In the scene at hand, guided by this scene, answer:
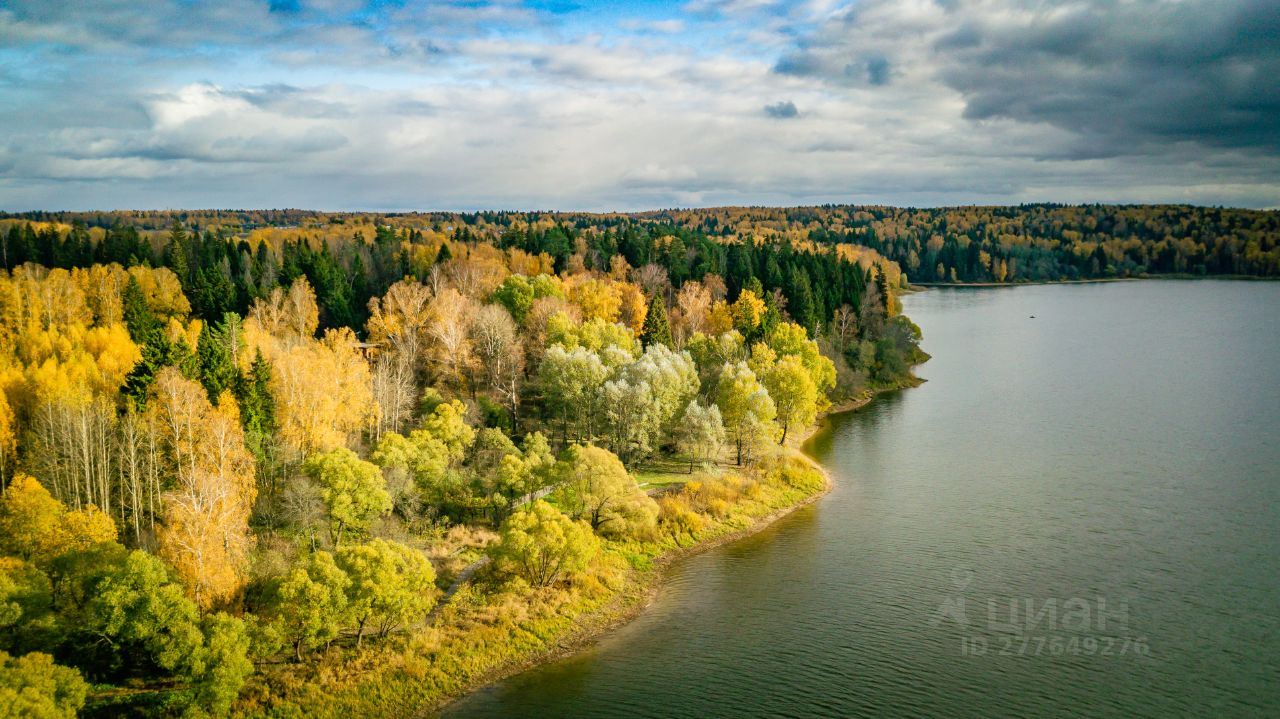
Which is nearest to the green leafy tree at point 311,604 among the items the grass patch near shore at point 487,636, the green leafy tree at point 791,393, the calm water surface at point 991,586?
the grass patch near shore at point 487,636

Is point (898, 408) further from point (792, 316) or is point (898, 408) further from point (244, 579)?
point (244, 579)

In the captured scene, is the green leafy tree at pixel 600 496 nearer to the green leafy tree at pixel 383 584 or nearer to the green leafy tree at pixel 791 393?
the green leafy tree at pixel 383 584

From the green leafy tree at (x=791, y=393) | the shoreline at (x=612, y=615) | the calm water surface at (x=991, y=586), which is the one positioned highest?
the green leafy tree at (x=791, y=393)

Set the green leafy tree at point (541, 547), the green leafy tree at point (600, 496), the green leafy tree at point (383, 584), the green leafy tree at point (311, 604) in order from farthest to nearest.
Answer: the green leafy tree at point (600, 496) → the green leafy tree at point (541, 547) → the green leafy tree at point (383, 584) → the green leafy tree at point (311, 604)

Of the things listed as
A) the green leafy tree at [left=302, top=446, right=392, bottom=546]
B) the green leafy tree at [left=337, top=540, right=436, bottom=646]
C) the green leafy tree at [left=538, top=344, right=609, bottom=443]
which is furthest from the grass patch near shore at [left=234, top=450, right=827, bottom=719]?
the green leafy tree at [left=538, top=344, right=609, bottom=443]

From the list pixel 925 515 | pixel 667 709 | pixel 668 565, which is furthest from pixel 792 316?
pixel 667 709

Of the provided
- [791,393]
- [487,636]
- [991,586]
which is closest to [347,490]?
[487,636]
